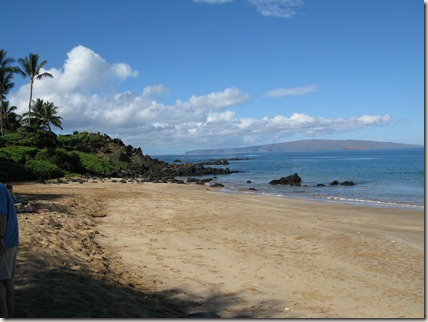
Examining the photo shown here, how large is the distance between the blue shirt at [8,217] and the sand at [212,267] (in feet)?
2.88

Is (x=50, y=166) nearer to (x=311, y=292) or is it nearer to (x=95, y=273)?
(x=95, y=273)

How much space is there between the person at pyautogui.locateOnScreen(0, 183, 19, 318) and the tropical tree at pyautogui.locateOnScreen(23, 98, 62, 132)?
4801 cm

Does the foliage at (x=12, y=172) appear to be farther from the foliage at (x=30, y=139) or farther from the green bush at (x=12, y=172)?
the foliage at (x=30, y=139)

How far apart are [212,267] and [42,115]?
4683 centimetres

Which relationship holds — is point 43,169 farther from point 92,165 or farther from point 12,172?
point 92,165

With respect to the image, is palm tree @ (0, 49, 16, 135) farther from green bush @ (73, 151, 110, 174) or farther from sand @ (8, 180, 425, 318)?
sand @ (8, 180, 425, 318)

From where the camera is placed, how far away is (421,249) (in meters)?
9.66

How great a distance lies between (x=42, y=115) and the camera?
48.2 metres

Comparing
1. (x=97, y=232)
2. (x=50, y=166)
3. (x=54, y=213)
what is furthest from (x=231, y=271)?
(x=50, y=166)

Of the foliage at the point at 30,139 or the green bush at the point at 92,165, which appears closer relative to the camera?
the foliage at the point at 30,139

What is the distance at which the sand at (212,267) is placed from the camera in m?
5.38

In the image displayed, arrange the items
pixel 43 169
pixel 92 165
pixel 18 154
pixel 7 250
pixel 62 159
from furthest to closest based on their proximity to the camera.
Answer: pixel 92 165 < pixel 62 159 < pixel 18 154 < pixel 43 169 < pixel 7 250

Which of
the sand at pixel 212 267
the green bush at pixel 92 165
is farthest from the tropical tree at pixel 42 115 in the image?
the sand at pixel 212 267

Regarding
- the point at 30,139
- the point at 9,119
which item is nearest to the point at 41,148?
the point at 30,139
